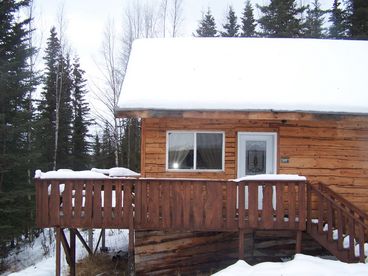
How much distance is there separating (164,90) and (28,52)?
36.3 ft

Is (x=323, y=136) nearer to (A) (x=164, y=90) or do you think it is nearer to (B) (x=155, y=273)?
(A) (x=164, y=90)

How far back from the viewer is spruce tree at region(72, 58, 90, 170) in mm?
31891

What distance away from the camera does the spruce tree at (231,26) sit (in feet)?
115

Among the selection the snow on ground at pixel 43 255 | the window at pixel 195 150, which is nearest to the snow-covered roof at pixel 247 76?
the window at pixel 195 150

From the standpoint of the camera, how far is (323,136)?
11109 millimetres

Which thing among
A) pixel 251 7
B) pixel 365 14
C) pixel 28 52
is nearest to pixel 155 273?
pixel 28 52

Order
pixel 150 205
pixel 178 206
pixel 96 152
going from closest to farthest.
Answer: pixel 178 206
pixel 150 205
pixel 96 152

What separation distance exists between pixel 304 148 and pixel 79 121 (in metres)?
25.4

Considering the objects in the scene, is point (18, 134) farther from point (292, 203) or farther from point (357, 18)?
point (357, 18)

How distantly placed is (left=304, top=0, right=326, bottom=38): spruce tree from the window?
834 inches

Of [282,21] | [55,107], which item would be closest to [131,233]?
[55,107]

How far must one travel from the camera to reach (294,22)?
98.9 ft

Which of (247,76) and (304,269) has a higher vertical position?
(247,76)

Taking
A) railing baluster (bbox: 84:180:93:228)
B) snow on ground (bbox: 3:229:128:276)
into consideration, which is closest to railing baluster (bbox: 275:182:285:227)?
railing baluster (bbox: 84:180:93:228)
